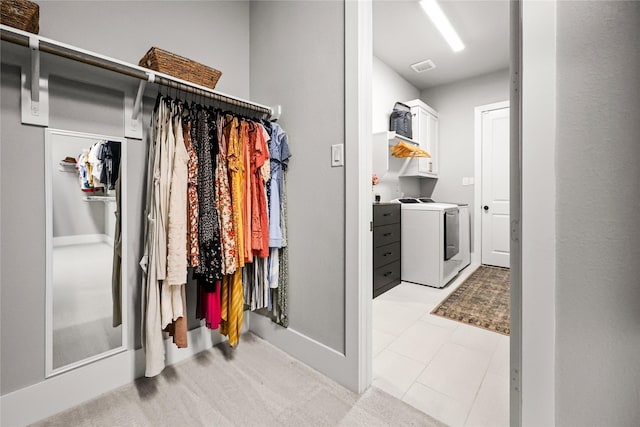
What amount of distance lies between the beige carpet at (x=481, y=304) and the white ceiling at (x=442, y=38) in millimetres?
2758

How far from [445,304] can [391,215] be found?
1.04 m

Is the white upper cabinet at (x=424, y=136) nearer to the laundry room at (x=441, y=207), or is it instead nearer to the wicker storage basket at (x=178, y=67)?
the laundry room at (x=441, y=207)

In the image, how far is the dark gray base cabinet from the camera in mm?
2828

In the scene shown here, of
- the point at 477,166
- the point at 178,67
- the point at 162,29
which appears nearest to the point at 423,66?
the point at 477,166

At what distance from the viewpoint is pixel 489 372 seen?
1.63m

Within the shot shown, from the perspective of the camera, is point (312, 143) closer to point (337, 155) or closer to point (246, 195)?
point (337, 155)

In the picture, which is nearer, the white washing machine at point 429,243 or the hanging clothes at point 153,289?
the hanging clothes at point 153,289

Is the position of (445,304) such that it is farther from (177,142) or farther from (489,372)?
(177,142)

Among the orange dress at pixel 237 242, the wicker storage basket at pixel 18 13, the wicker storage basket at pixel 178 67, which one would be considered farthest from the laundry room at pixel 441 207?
the wicker storage basket at pixel 18 13

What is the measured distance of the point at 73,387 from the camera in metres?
1.33

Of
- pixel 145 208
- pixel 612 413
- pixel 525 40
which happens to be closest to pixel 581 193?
pixel 525 40

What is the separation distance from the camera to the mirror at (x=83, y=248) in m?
1.31

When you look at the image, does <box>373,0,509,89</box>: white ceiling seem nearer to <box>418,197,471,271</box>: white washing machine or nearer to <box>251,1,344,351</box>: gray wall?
<box>251,1,344,351</box>: gray wall

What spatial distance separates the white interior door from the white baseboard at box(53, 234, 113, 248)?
4418mm
